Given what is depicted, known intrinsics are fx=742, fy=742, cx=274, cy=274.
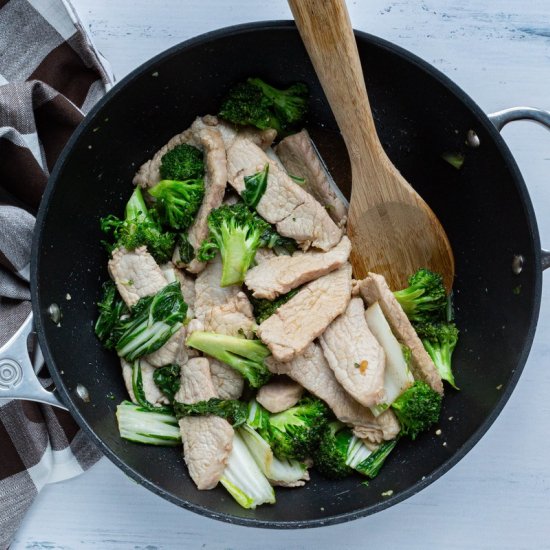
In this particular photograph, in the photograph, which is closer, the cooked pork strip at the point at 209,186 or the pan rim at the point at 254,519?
the pan rim at the point at 254,519

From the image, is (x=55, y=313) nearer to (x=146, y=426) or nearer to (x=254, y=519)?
(x=146, y=426)

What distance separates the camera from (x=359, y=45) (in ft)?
8.02

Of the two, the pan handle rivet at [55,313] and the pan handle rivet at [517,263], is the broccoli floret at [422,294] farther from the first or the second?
the pan handle rivet at [55,313]

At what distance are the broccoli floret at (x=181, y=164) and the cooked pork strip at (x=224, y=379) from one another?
2.12 feet

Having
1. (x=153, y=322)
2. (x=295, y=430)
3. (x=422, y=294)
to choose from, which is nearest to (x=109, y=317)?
(x=153, y=322)

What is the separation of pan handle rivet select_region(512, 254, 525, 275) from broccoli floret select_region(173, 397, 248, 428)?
3.35ft

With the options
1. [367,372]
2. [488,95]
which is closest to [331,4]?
[488,95]

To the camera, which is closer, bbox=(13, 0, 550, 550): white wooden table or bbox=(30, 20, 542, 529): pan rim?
bbox=(30, 20, 542, 529): pan rim

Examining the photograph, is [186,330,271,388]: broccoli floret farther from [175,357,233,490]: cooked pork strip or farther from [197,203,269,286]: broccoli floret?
[197,203,269,286]: broccoli floret

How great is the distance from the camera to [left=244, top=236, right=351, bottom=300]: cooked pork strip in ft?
8.18

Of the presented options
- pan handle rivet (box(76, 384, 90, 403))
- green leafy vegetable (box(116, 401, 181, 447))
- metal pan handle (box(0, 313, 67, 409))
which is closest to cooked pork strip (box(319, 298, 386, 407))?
green leafy vegetable (box(116, 401, 181, 447))

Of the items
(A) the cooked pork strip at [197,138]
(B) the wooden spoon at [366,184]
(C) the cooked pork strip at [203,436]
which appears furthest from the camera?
(A) the cooked pork strip at [197,138]

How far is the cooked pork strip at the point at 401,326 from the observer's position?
8.09ft

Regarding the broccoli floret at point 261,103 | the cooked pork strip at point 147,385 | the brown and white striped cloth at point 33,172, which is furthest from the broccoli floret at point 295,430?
the broccoli floret at point 261,103
